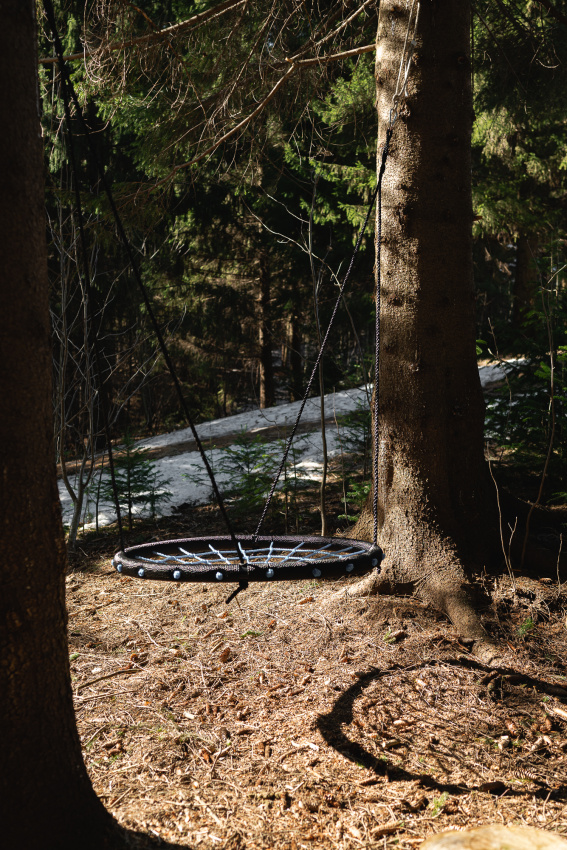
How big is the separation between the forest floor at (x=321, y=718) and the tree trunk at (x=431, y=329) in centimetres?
36

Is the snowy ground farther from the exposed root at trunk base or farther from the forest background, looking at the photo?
the exposed root at trunk base

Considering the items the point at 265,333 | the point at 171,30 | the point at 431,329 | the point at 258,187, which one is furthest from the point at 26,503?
the point at 265,333

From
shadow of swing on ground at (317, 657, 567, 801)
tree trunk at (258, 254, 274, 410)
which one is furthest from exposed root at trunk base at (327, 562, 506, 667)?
tree trunk at (258, 254, 274, 410)

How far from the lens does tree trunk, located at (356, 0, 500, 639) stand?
146 inches

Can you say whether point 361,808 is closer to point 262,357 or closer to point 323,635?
point 323,635

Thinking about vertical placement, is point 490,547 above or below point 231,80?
below

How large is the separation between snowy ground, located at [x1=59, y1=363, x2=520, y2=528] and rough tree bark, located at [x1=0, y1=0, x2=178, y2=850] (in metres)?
3.12

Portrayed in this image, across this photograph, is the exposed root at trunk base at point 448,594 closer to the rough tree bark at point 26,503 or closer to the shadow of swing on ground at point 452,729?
the shadow of swing on ground at point 452,729

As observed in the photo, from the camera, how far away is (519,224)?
9164mm

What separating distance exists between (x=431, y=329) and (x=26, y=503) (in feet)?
8.42

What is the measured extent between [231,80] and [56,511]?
4605 millimetres

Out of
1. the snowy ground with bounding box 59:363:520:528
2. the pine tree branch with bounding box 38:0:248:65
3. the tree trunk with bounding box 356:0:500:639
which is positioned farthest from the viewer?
the snowy ground with bounding box 59:363:520:528

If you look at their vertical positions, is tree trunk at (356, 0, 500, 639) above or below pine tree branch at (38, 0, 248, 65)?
below

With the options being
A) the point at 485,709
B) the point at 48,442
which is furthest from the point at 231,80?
the point at 485,709
